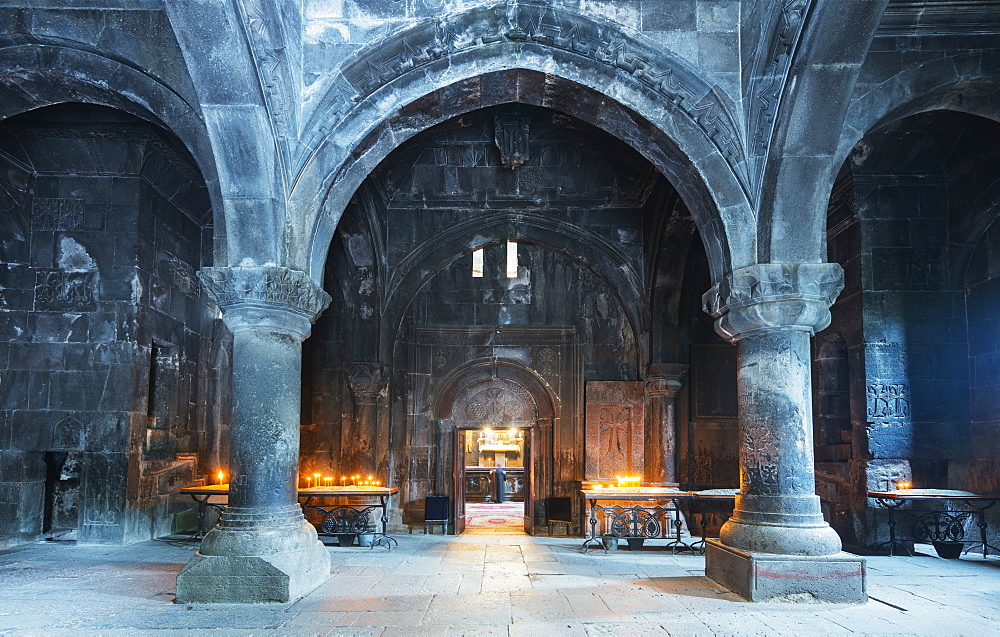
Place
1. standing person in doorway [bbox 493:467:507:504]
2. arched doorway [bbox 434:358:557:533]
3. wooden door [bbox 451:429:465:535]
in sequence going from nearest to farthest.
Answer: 1. wooden door [bbox 451:429:465:535]
2. arched doorway [bbox 434:358:557:533]
3. standing person in doorway [bbox 493:467:507:504]

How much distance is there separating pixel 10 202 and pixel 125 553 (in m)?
4.21

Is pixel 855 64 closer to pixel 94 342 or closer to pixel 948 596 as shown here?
pixel 948 596

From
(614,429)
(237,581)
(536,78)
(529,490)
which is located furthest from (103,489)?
(614,429)

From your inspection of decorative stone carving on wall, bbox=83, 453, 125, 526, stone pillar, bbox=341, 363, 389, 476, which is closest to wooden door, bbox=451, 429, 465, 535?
stone pillar, bbox=341, 363, 389, 476

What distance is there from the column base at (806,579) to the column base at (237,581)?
3.38m

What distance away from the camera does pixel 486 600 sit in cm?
597

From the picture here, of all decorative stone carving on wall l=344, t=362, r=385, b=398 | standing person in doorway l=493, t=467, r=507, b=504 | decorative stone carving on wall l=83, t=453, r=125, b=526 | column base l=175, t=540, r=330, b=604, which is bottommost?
standing person in doorway l=493, t=467, r=507, b=504

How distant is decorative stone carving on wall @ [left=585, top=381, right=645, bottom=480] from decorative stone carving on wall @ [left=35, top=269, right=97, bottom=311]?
6.65 metres

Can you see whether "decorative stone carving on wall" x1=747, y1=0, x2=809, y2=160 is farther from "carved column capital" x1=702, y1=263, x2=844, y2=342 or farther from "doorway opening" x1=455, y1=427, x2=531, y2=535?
"doorway opening" x1=455, y1=427, x2=531, y2=535

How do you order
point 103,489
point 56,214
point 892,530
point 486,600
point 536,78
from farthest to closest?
1. point 56,214
2. point 103,489
3. point 892,530
4. point 536,78
5. point 486,600

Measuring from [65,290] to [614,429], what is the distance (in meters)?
7.33

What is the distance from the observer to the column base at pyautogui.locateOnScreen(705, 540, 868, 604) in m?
5.78

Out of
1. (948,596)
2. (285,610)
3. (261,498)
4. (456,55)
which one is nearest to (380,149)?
(456,55)

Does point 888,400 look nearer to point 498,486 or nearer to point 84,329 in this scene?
point 84,329
